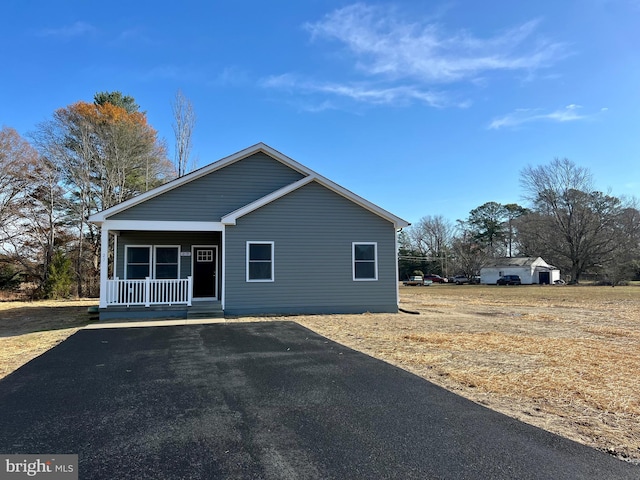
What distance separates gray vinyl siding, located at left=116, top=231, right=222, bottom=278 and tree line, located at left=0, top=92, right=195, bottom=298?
10016 mm

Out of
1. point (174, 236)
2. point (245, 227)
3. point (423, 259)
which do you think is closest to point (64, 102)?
point (174, 236)

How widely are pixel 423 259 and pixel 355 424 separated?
75.4 m

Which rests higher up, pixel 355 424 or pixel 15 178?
pixel 15 178

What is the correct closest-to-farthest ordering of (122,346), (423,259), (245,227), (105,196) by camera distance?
(122,346), (245,227), (105,196), (423,259)

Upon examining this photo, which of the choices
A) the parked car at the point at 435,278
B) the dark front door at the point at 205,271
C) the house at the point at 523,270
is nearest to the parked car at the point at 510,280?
the house at the point at 523,270

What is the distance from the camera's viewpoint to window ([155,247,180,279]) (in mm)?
14445

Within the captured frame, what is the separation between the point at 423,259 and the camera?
76750 mm

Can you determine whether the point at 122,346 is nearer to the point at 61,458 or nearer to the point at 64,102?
the point at 61,458

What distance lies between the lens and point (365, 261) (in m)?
14.3

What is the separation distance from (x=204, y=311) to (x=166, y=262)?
10.3ft

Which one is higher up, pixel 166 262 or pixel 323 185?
pixel 323 185

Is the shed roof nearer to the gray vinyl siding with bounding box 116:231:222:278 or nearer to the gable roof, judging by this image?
the gable roof

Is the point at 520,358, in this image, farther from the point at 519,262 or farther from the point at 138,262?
the point at 519,262

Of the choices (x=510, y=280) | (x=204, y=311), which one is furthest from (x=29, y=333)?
(x=510, y=280)
